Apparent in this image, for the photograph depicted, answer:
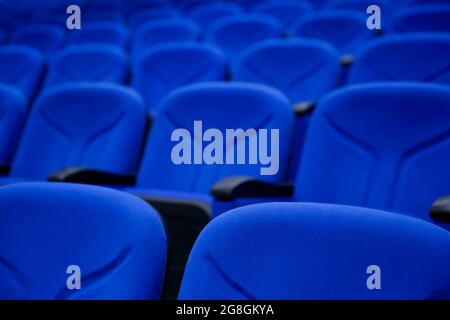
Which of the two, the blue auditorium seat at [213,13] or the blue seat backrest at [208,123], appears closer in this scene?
the blue seat backrest at [208,123]

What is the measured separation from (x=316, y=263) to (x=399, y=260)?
0.04 m

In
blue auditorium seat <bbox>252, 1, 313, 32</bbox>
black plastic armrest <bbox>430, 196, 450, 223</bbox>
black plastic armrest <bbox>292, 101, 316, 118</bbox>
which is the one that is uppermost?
black plastic armrest <bbox>430, 196, 450, 223</bbox>

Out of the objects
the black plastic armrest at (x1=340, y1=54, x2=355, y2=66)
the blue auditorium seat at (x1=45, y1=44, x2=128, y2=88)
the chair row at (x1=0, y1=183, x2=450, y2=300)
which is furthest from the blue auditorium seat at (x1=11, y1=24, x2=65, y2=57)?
the chair row at (x1=0, y1=183, x2=450, y2=300)

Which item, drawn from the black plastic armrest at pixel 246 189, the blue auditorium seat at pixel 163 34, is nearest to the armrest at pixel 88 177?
the black plastic armrest at pixel 246 189

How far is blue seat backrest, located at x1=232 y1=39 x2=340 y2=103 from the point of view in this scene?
891 millimetres

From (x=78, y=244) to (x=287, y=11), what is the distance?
121 centimetres

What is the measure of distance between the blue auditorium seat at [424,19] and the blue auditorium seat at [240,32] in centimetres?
28

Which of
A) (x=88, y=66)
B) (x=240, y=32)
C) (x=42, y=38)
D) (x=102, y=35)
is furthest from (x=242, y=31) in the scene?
(x=42, y=38)

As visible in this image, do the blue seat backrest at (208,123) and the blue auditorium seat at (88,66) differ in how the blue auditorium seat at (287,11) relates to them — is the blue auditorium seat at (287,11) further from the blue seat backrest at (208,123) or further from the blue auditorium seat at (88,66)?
the blue seat backrest at (208,123)

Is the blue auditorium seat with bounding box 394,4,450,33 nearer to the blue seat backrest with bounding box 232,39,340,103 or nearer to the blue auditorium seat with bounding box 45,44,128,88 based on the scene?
the blue seat backrest with bounding box 232,39,340,103

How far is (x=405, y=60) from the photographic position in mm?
799

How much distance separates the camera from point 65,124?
803 mm

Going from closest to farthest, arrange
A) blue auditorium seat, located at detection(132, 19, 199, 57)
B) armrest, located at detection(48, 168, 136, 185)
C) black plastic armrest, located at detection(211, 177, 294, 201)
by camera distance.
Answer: black plastic armrest, located at detection(211, 177, 294, 201), armrest, located at detection(48, 168, 136, 185), blue auditorium seat, located at detection(132, 19, 199, 57)

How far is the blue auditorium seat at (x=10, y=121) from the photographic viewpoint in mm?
855
